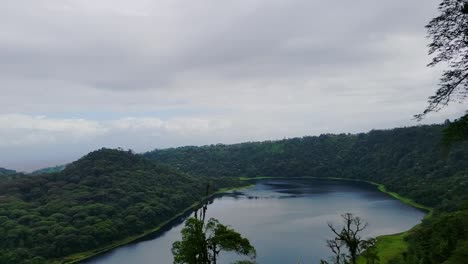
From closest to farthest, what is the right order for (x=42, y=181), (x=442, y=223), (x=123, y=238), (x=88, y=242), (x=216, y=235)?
(x=216, y=235) < (x=442, y=223) < (x=88, y=242) < (x=123, y=238) < (x=42, y=181)

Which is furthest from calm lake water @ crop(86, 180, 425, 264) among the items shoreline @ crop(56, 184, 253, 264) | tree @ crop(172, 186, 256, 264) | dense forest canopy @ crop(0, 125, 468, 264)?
tree @ crop(172, 186, 256, 264)

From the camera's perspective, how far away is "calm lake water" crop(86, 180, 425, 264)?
77.1 m

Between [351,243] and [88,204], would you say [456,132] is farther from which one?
[88,204]

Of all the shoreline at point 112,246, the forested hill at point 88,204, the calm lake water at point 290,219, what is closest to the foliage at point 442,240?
the calm lake water at point 290,219

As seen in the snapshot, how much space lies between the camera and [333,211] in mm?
115062

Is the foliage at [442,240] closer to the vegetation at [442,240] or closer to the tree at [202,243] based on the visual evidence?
the vegetation at [442,240]

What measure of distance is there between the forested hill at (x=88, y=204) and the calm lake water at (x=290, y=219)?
7914mm

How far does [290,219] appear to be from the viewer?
107 meters

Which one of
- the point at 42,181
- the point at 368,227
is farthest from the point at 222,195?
the point at 368,227

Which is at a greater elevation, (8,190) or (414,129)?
(414,129)

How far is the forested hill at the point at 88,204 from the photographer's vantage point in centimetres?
8469

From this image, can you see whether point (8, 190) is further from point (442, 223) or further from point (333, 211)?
point (442, 223)

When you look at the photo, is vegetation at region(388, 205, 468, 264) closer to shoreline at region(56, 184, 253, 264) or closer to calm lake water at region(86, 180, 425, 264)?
calm lake water at region(86, 180, 425, 264)

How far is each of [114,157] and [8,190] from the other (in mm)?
46655
